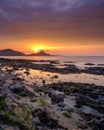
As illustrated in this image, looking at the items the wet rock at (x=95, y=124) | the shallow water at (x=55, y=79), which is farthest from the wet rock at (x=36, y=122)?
the shallow water at (x=55, y=79)

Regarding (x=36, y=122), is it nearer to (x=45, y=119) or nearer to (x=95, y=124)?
(x=45, y=119)

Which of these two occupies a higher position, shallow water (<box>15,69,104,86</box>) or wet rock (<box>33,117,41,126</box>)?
wet rock (<box>33,117,41,126</box>)

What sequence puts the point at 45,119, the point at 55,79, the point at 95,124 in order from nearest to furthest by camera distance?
1. the point at 45,119
2. the point at 95,124
3. the point at 55,79

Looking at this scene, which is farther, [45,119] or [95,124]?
[95,124]

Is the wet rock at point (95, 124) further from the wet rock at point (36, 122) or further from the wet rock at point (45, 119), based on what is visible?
the wet rock at point (36, 122)

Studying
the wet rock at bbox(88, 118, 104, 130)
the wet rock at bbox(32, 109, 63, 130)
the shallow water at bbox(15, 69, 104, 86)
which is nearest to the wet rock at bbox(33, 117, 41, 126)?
the wet rock at bbox(32, 109, 63, 130)

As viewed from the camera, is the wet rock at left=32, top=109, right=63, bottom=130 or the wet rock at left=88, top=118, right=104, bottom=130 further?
the wet rock at left=88, top=118, right=104, bottom=130

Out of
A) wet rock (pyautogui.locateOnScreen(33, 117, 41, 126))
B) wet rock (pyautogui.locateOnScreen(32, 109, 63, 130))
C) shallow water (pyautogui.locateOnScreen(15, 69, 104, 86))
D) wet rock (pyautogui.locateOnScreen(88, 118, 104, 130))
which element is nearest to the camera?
wet rock (pyautogui.locateOnScreen(33, 117, 41, 126))

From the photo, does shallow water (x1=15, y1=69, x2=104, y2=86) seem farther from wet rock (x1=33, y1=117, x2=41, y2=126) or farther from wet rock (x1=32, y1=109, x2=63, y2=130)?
wet rock (x1=33, y1=117, x2=41, y2=126)

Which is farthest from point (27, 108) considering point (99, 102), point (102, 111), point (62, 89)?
point (62, 89)

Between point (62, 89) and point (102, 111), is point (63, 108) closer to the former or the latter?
point (102, 111)

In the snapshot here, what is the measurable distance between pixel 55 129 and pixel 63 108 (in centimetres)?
454

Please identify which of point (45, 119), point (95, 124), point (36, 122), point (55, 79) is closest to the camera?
point (36, 122)

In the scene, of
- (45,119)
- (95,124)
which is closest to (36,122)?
(45,119)
